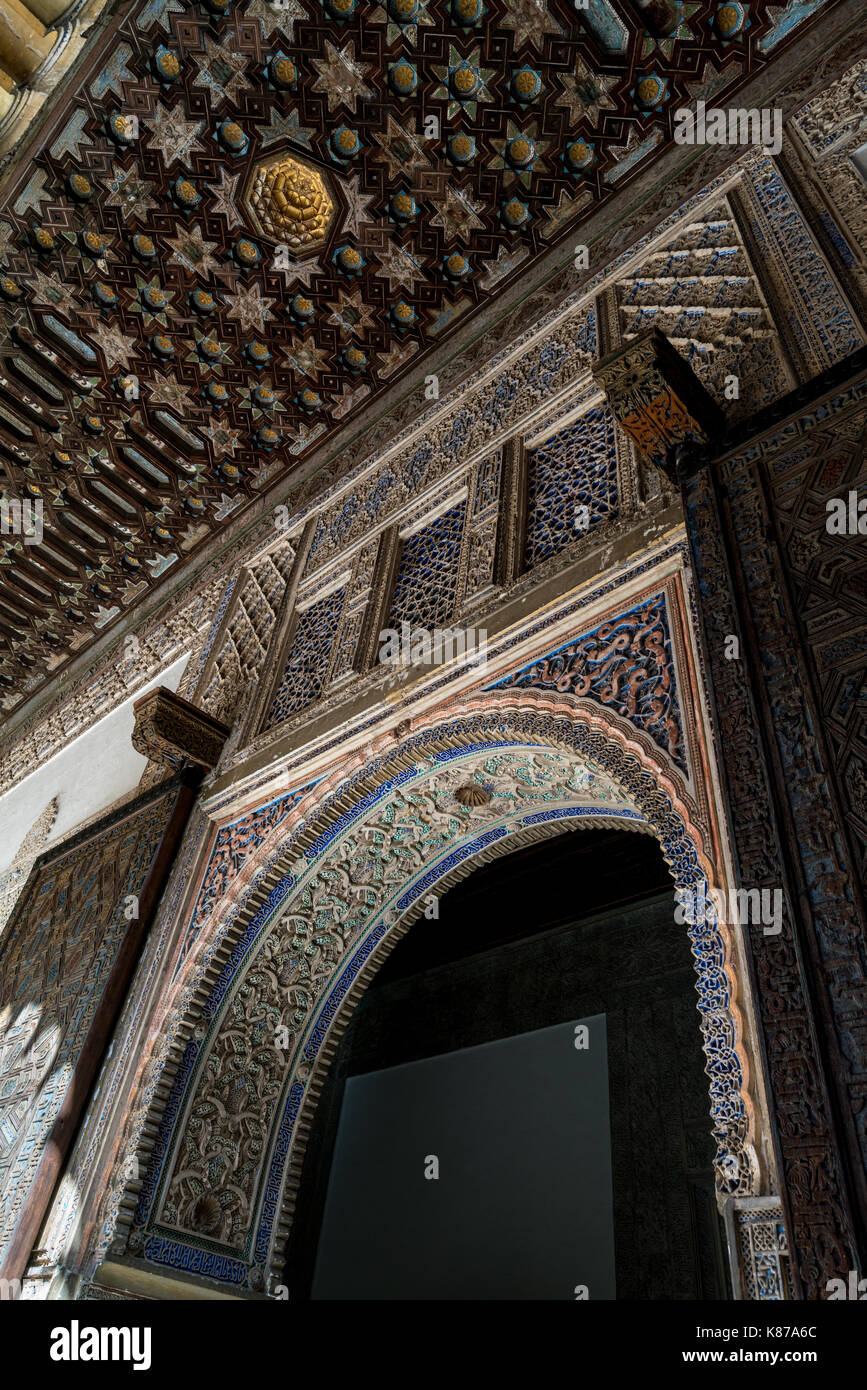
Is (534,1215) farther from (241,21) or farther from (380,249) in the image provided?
(241,21)

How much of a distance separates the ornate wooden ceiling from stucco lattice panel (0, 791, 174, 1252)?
2.32m

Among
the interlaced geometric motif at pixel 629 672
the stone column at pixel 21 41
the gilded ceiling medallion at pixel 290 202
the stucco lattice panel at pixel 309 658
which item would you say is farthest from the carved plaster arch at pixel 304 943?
the stone column at pixel 21 41

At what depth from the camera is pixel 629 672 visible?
2445 millimetres

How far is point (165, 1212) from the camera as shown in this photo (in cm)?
286

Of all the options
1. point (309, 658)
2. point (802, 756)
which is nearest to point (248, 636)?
point (309, 658)

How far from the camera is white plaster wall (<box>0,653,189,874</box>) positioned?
4988 millimetres

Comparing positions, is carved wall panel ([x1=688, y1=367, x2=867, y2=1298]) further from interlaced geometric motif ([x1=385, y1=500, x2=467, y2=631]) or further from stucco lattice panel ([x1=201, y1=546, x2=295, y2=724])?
stucco lattice panel ([x1=201, y1=546, x2=295, y2=724])

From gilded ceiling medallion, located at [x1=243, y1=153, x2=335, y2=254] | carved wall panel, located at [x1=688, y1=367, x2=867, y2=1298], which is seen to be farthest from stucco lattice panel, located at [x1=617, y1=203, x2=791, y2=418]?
gilded ceiling medallion, located at [x1=243, y1=153, x2=335, y2=254]

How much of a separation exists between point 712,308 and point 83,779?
166 inches

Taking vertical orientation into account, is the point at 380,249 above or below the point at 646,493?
above

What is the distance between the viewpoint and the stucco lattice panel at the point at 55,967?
326 cm
